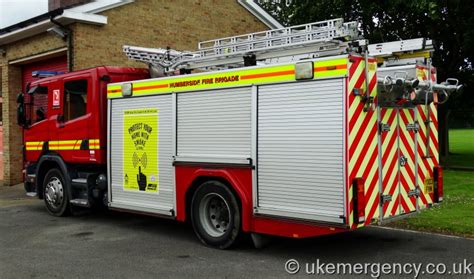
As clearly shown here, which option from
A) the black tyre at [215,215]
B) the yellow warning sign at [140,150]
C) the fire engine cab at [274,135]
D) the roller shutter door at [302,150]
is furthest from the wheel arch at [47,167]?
the roller shutter door at [302,150]

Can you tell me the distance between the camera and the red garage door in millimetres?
15798

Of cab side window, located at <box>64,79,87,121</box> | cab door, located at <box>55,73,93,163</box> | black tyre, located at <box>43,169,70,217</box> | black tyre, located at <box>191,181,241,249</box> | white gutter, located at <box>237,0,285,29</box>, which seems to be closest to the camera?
black tyre, located at <box>191,181,241,249</box>

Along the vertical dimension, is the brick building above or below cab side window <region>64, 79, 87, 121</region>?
above

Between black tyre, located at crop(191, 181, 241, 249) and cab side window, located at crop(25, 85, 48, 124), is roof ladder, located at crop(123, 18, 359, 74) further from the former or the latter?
cab side window, located at crop(25, 85, 48, 124)

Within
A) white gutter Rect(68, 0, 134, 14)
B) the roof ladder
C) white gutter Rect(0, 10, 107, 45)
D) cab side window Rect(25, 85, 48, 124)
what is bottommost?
cab side window Rect(25, 85, 48, 124)

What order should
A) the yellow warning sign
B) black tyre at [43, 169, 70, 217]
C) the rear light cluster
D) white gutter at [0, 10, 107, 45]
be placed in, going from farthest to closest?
white gutter at [0, 10, 107, 45], black tyre at [43, 169, 70, 217], the yellow warning sign, the rear light cluster

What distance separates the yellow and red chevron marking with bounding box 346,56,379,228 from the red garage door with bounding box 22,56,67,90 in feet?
36.9

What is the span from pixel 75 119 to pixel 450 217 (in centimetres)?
686

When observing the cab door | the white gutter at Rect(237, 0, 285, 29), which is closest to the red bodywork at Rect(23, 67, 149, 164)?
the cab door

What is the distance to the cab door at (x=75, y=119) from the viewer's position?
9625mm

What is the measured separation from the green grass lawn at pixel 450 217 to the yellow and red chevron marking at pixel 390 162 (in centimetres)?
165

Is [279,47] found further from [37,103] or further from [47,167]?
[37,103]

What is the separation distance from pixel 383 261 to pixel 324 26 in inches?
124

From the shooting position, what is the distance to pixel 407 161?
723 centimetres
